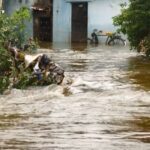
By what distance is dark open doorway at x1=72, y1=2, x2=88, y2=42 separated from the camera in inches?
1366

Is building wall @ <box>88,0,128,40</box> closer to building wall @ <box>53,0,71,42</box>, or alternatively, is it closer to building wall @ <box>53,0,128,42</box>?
building wall @ <box>53,0,128,42</box>

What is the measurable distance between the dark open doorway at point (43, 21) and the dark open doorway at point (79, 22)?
1.78m

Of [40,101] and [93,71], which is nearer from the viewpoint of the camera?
[40,101]

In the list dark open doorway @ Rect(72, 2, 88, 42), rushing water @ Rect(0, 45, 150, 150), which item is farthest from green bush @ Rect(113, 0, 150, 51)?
dark open doorway @ Rect(72, 2, 88, 42)

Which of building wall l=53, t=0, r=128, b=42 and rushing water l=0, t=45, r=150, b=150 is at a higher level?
building wall l=53, t=0, r=128, b=42

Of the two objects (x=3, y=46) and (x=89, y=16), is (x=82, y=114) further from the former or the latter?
(x=89, y=16)

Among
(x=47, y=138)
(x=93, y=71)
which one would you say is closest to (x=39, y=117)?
(x=47, y=138)

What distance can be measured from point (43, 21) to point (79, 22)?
9.48 ft

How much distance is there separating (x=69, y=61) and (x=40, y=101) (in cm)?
873

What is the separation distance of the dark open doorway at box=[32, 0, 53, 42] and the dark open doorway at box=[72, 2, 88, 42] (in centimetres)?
178

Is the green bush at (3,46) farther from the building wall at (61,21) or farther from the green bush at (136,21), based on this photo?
the building wall at (61,21)

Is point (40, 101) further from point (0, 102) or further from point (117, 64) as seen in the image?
point (117, 64)

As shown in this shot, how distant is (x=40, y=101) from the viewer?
11.7 metres

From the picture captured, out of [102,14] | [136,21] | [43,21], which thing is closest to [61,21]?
[43,21]
